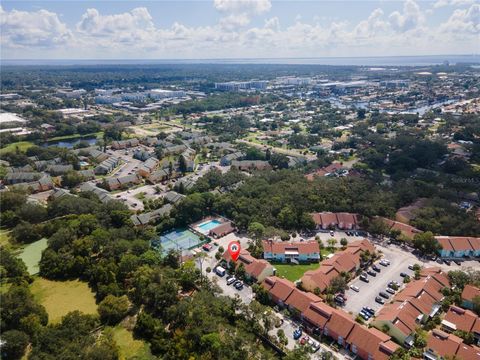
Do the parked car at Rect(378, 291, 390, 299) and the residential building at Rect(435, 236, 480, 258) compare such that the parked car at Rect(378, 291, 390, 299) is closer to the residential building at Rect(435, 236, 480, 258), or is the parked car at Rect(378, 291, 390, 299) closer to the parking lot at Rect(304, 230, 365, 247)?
the parking lot at Rect(304, 230, 365, 247)

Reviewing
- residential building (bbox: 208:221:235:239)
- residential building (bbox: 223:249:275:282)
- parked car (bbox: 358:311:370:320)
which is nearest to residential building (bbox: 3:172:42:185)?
residential building (bbox: 208:221:235:239)

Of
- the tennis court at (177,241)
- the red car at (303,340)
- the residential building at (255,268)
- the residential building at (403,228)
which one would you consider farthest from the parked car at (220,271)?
the residential building at (403,228)

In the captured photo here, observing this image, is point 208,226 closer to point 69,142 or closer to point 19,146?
point 69,142

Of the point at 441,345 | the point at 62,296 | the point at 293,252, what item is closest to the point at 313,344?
the point at 441,345

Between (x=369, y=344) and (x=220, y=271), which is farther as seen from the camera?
(x=220, y=271)

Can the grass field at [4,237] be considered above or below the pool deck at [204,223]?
below

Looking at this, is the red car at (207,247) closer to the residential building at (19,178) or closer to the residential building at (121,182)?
the residential building at (121,182)
